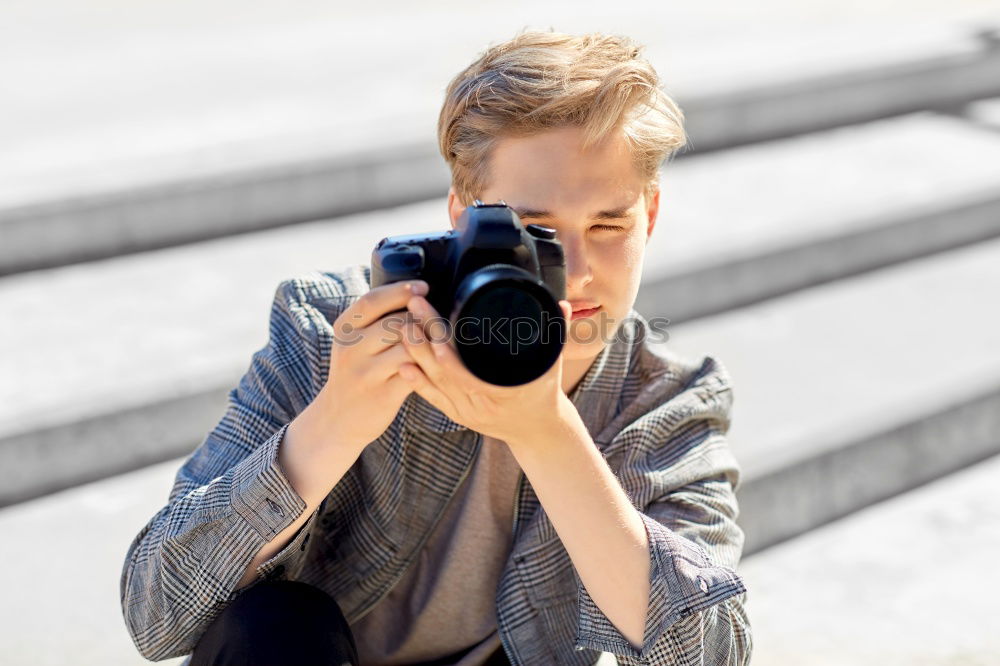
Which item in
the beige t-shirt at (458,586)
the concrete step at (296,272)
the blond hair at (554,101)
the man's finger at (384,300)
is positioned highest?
the blond hair at (554,101)

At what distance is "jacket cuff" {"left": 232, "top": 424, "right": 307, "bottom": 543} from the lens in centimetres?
93

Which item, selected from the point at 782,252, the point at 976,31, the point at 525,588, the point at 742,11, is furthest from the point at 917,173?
the point at 525,588

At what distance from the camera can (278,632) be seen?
3.02 ft

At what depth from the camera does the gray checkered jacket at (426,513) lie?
0.95 m

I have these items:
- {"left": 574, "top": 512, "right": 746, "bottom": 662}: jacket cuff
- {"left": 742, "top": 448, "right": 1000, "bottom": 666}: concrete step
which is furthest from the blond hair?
{"left": 742, "top": 448, "right": 1000, "bottom": 666}: concrete step

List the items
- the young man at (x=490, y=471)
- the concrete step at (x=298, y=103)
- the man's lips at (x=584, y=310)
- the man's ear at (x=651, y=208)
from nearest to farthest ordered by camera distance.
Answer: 1. the young man at (x=490, y=471)
2. the man's lips at (x=584, y=310)
3. the man's ear at (x=651, y=208)
4. the concrete step at (x=298, y=103)

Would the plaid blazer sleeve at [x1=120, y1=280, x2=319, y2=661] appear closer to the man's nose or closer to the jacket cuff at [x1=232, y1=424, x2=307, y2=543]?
the jacket cuff at [x1=232, y1=424, x2=307, y2=543]

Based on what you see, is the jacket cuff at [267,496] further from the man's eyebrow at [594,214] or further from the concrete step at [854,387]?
the concrete step at [854,387]

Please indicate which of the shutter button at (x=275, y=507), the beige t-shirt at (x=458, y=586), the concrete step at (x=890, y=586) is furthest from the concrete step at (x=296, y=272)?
the shutter button at (x=275, y=507)

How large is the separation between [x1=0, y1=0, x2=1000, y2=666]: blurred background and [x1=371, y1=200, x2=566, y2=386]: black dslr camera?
78cm

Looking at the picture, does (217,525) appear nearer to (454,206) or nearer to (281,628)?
(281,628)

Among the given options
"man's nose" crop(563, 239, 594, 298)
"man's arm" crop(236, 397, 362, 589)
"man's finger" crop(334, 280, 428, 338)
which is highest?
"man's finger" crop(334, 280, 428, 338)

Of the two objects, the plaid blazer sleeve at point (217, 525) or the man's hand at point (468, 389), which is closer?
the man's hand at point (468, 389)

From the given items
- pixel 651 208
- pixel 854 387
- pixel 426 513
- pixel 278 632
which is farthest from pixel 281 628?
pixel 854 387
